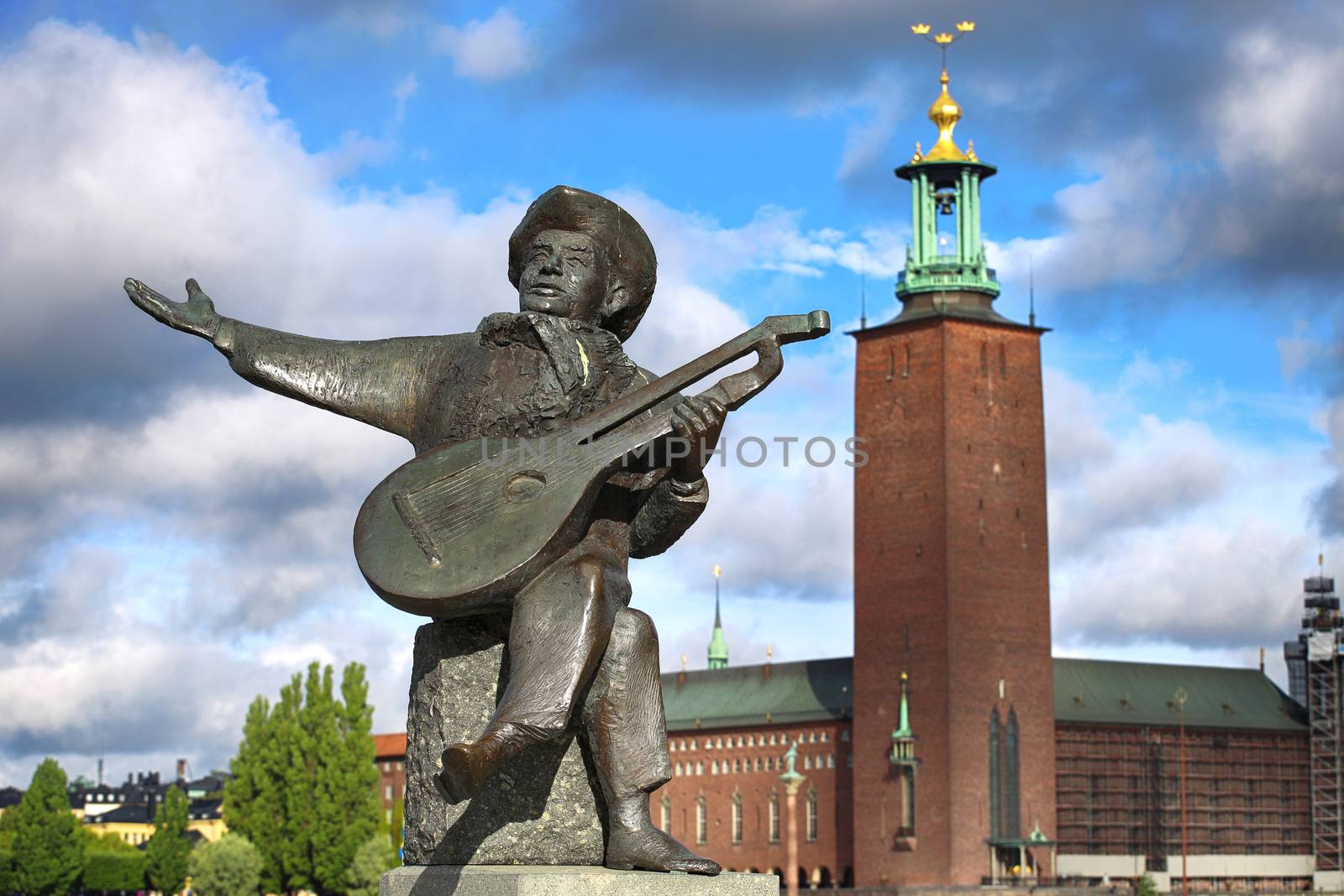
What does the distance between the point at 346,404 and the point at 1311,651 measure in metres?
77.9

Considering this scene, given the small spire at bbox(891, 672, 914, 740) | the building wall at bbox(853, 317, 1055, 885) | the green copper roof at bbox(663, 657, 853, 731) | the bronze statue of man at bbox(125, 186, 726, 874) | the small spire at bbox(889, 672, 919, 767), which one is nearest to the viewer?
the bronze statue of man at bbox(125, 186, 726, 874)

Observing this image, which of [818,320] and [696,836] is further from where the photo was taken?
[696,836]

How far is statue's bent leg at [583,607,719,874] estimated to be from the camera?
5312mm

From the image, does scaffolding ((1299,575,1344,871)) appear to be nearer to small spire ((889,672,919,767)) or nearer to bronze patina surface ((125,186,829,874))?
small spire ((889,672,919,767))

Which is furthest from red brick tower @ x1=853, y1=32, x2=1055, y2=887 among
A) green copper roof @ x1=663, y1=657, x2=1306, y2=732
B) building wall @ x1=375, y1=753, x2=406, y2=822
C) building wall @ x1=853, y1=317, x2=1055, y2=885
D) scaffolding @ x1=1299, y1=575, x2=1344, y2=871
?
building wall @ x1=375, y1=753, x2=406, y2=822

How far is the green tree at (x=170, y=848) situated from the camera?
66.7 meters

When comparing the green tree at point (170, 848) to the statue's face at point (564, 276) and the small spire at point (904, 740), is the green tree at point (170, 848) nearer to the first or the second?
the small spire at point (904, 740)

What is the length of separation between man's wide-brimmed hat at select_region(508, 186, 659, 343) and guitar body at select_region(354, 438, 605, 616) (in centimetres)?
73

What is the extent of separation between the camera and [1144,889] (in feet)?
214

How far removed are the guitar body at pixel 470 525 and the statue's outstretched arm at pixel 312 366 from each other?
0.51 m

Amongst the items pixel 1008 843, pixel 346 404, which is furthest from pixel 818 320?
pixel 1008 843

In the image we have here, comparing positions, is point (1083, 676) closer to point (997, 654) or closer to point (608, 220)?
point (997, 654)

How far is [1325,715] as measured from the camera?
265 feet

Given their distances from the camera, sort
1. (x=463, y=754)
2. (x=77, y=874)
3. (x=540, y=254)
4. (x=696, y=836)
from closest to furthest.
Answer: (x=463, y=754) → (x=540, y=254) → (x=77, y=874) → (x=696, y=836)
